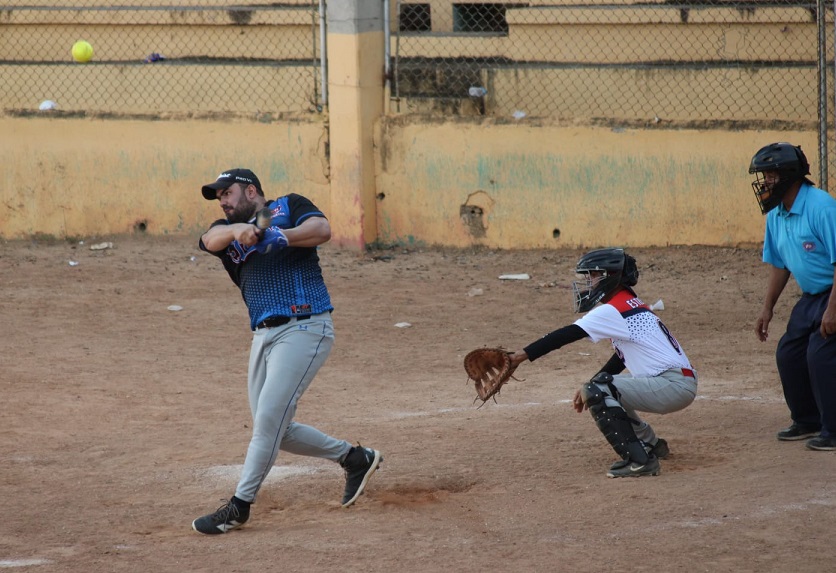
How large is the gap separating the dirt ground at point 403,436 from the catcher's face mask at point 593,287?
3.03 ft

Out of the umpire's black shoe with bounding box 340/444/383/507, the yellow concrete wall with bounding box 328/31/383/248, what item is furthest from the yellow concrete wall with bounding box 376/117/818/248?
the umpire's black shoe with bounding box 340/444/383/507

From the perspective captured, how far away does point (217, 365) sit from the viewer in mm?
8984

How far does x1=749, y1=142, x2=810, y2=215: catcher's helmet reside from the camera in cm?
617

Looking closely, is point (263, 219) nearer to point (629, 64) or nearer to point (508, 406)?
point (508, 406)

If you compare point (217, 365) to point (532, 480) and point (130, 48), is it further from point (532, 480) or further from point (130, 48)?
point (130, 48)

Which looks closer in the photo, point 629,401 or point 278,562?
point 278,562

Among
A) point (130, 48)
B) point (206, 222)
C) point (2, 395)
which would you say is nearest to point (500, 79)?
point (206, 222)

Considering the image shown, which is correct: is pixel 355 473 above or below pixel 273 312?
below

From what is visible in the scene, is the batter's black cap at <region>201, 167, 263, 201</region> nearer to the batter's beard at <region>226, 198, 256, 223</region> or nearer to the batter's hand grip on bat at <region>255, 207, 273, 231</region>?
the batter's beard at <region>226, 198, 256, 223</region>

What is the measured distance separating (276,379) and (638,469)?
196 cm

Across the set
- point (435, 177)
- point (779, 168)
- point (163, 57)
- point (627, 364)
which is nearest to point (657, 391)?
point (627, 364)

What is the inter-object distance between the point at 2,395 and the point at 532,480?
405 cm

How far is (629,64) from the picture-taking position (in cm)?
1252

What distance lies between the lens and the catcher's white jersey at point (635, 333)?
5867mm
